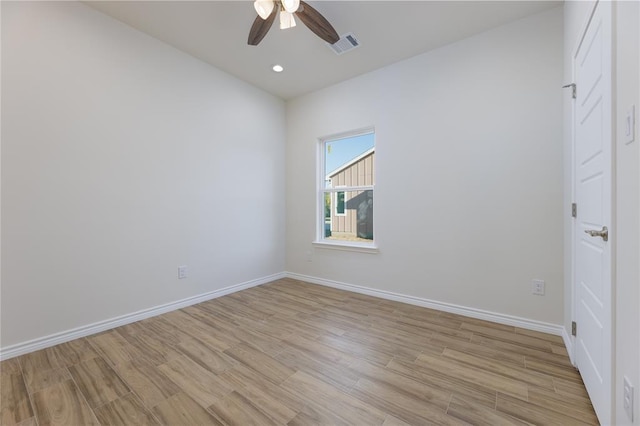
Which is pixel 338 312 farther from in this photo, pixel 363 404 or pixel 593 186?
pixel 593 186

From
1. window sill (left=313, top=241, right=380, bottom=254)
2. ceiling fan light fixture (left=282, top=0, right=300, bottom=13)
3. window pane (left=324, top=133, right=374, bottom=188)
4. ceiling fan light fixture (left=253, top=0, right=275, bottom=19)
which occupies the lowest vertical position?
window sill (left=313, top=241, right=380, bottom=254)

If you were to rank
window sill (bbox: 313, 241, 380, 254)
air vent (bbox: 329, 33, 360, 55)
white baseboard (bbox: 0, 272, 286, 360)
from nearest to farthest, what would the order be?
white baseboard (bbox: 0, 272, 286, 360)
air vent (bbox: 329, 33, 360, 55)
window sill (bbox: 313, 241, 380, 254)

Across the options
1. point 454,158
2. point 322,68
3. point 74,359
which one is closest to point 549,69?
point 454,158

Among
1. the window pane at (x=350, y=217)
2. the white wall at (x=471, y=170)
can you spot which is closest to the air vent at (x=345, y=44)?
the white wall at (x=471, y=170)

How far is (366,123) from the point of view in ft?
11.0

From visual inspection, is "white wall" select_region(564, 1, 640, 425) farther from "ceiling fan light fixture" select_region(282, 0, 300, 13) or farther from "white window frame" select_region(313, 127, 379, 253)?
"white window frame" select_region(313, 127, 379, 253)

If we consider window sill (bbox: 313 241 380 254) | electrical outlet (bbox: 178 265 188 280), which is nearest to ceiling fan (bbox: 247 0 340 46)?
window sill (bbox: 313 241 380 254)

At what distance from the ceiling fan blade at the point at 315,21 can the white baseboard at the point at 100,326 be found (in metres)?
3.01

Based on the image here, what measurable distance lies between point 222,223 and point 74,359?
180 cm

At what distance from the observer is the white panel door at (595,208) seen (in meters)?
1.18

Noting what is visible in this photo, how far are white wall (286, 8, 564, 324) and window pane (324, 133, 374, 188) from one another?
0.83 ft

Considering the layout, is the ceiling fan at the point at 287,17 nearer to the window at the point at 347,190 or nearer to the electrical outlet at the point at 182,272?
the window at the point at 347,190

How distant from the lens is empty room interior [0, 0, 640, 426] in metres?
1.38

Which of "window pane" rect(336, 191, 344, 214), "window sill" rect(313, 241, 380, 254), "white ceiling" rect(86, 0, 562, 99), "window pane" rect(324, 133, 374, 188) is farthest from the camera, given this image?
"window pane" rect(336, 191, 344, 214)
